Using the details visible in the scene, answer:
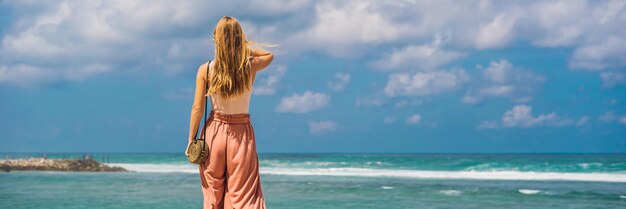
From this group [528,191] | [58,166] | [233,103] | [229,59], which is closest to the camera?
[229,59]

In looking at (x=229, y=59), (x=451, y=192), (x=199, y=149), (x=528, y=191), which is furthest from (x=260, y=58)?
(x=528, y=191)

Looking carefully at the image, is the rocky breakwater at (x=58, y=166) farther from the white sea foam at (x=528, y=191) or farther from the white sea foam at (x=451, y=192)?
the white sea foam at (x=528, y=191)

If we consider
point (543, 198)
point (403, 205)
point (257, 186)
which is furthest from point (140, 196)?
point (257, 186)

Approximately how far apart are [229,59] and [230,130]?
43cm

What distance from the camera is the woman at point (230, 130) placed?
4.48 meters

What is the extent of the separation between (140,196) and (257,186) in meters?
15.8

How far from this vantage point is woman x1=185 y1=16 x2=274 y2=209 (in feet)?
14.7

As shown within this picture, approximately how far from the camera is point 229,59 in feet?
14.5

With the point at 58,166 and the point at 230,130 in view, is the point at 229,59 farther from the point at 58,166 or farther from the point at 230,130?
the point at 58,166

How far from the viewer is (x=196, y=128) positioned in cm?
457

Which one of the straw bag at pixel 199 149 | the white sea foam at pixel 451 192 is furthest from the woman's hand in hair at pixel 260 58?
the white sea foam at pixel 451 192

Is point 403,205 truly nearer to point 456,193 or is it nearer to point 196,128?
point 456,193

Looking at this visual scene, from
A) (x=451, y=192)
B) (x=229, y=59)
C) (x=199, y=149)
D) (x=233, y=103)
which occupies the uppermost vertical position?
(x=229, y=59)

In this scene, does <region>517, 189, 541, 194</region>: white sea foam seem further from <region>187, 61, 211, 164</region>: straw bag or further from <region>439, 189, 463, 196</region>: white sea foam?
<region>187, 61, 211, 164</region>: straw bag
